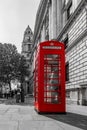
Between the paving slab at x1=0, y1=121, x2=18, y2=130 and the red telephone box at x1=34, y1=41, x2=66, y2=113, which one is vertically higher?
the red telephone box at x1=34, y1=41, x2=66, y2=113

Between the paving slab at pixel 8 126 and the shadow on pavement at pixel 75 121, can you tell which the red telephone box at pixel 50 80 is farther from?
the paving slab at pixel 8 126

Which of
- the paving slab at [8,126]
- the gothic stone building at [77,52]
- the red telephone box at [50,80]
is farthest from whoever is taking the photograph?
the gothic stone building at [77,52]

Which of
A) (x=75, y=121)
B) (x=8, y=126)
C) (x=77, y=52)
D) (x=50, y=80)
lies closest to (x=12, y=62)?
(x=77, y=52)

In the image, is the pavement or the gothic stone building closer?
the pavement

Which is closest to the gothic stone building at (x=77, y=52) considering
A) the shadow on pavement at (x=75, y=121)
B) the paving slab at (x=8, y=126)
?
the shadow on pavement at (x=75, y=121)

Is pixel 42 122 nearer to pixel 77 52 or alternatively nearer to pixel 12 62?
pixel 77 52

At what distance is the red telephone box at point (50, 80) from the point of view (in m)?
10.9

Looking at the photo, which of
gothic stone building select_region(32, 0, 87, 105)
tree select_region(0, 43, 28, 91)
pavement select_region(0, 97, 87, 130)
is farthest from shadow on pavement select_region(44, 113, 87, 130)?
tree select_region(0, 43, 28, 91)

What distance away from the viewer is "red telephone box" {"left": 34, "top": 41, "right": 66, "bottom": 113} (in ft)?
35.9

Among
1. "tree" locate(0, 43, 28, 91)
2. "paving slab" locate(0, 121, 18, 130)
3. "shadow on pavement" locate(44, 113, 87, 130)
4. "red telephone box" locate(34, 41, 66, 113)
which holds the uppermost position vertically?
"tree" locate(0, 43, 28, 91)

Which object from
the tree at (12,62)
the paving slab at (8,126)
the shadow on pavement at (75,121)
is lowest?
the shadow on pavement at (75,121)

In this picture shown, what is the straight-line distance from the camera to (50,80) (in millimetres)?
10992

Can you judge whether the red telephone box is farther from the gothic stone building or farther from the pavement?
the gothic stone building

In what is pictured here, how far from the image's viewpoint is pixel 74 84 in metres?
24.5
